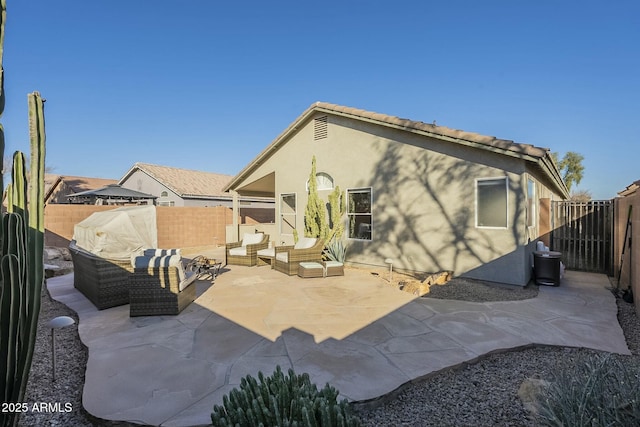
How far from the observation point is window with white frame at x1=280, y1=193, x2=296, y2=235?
41.3 feet

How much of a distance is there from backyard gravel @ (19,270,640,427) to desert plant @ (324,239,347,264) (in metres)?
6.19

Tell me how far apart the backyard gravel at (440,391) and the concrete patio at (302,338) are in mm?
122

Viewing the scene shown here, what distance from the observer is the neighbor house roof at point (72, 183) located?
2339 cm

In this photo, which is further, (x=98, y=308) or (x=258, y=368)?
(x=98, y=308)

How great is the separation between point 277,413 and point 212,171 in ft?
101

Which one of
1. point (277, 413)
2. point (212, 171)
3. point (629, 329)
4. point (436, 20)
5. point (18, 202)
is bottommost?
point (629, 329)

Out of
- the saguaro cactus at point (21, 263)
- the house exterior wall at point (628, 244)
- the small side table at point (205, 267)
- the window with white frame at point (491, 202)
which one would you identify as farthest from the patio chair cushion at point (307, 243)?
the house exterior wall at point (628, 244)

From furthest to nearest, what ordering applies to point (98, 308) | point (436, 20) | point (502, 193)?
point (436, 20)
point (502, 193)
point (98, 308)

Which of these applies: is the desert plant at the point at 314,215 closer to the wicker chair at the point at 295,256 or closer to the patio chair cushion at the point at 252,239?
the wicker chair at the point at 295,256

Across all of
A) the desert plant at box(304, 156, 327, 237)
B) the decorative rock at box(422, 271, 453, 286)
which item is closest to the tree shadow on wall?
the decorative rock at box(422, 271, 453, 286)

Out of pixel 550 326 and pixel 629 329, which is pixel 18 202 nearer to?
pixel 550 326

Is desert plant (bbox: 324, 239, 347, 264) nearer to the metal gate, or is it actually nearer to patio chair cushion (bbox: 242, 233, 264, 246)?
patio chair cushion (bbox: 242, 233, 264, 246)

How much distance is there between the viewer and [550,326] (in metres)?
4.77

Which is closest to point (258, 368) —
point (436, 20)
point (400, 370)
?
point (400, 370)
